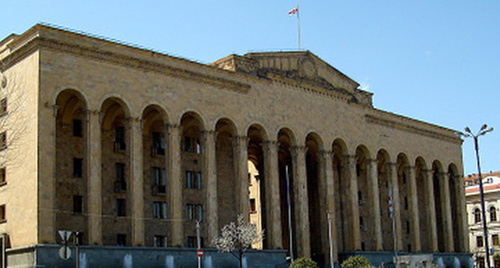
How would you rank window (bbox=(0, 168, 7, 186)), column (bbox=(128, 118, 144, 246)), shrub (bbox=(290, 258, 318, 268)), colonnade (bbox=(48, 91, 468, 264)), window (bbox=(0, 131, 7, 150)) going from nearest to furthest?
1. window (bbox=(0, 131, 7, 150))
2. window (bbox=(0, 168, 7, 186))
3. column (bbox=(128, 118, 144, 246))
4. colonnade (bbox=(48, 91, 468, 264))
5. shrub (bbox=(290, 258, 318, 268))

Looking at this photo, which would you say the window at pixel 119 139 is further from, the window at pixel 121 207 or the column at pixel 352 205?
the column at pixel 352 205

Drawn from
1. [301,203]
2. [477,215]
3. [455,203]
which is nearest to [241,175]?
[301,203]

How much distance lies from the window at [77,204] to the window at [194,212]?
8.94 m

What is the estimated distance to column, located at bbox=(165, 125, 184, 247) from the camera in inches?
1681

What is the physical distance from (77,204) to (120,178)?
3771 mm

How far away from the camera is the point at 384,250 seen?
61.7 metres

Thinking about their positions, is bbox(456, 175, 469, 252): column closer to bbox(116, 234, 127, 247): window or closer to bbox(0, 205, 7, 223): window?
bbox(116, 234, 127, 247): window

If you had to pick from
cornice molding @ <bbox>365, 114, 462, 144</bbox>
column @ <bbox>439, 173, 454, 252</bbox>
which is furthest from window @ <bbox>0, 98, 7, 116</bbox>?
column @ <bbox>439, 173, 454, 252</bbox>

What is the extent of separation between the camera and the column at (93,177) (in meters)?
38.7

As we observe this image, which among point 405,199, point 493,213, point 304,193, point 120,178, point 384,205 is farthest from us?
point 493,213

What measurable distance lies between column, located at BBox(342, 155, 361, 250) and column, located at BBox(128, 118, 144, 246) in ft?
67.9

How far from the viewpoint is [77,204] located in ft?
141

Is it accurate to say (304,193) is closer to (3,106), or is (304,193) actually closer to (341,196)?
(341,196)

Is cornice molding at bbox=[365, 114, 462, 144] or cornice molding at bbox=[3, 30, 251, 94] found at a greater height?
cornice molding at bbox=[3, 30, 251, 94]
